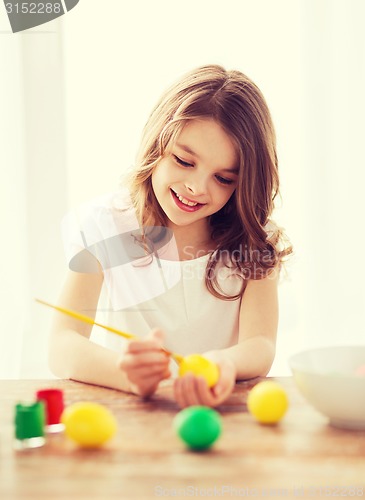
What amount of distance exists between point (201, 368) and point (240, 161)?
556 millimetres

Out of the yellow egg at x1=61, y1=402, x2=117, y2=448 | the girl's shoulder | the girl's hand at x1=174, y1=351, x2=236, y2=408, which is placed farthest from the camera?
the girl's shoulder

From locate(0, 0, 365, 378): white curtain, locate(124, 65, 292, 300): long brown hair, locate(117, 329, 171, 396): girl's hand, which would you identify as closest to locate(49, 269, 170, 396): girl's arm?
locate(117, 329, 171, 396): girl's hand

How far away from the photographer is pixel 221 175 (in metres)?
1.39

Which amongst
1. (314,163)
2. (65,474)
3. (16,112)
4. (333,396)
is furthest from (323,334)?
(65,474)

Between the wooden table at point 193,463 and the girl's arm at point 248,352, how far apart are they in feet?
0.11

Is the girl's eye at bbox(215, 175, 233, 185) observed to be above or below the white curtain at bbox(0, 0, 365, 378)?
below

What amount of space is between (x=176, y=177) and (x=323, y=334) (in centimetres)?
112

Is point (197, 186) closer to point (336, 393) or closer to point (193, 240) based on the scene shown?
point (193, 240)

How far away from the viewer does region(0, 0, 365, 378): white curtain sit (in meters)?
2.20

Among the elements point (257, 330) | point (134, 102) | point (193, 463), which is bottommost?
point (193, 463)

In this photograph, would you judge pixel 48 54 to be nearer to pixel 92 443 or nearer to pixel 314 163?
pixel 314 163

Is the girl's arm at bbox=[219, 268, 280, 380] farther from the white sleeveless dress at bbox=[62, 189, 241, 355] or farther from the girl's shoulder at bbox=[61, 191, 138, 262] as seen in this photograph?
the girl's shoulder at bbox=[61, 191, 138, 262]

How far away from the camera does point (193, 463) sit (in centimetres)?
73

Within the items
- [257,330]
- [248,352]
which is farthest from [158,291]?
[248,352]
